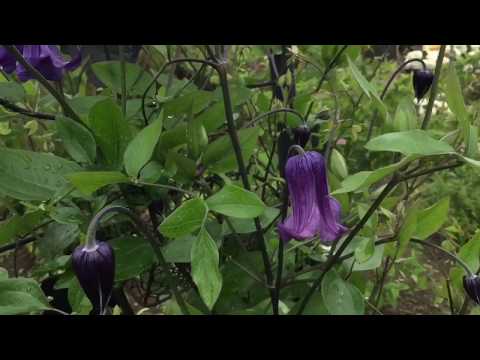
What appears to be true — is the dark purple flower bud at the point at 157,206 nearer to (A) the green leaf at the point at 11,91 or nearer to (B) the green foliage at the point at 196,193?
(B) the green foliage at the point at 196,193

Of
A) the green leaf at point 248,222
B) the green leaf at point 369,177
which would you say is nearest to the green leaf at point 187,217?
the green leaf at point 369,177

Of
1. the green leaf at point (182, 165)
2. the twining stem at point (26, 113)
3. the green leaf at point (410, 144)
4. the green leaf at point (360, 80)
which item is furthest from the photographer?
the twining stem at point (26, 113)

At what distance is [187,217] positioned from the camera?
554 mm

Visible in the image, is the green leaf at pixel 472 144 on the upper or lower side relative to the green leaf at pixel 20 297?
upper

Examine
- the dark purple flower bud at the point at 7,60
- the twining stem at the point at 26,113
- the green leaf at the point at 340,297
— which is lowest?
the green leaf at the point at 340,297

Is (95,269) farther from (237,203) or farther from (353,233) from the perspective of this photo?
(353,233)

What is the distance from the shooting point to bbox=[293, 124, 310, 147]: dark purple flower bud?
82 centimetres

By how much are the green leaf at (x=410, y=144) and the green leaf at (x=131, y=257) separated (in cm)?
36

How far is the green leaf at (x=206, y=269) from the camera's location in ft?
1.71

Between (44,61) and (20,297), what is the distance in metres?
0.41

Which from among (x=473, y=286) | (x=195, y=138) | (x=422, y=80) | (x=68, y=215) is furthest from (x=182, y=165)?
(x=422, y=80)
